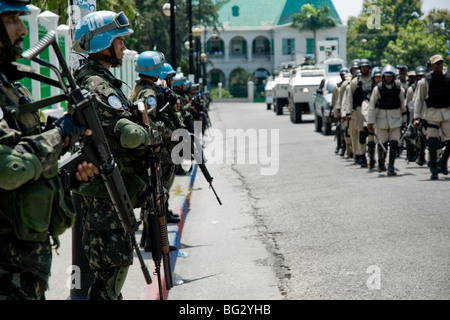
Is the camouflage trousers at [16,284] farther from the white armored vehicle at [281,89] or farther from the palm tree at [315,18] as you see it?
the palm tree at [315,18]

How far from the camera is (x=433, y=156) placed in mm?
11695

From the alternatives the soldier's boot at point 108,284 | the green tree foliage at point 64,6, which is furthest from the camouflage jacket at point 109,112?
the green tree foliage at point 64,6

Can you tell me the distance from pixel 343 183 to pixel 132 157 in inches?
288

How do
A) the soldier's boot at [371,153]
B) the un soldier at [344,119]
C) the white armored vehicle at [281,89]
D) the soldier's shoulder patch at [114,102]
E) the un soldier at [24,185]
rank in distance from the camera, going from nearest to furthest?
the un soldier at [24,185]
the soldier's shoulder patch at [114,102]
the soldier's boot at [371,153]
the un soldier at [344,119]
the white armored vehicle at [281,89]

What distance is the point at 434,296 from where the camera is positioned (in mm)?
5254

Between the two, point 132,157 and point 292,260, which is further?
point 292,260

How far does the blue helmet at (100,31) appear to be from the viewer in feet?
15.0

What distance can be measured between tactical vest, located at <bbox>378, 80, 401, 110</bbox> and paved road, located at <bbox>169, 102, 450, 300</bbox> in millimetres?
1159

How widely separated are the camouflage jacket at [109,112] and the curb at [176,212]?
4.18 feet

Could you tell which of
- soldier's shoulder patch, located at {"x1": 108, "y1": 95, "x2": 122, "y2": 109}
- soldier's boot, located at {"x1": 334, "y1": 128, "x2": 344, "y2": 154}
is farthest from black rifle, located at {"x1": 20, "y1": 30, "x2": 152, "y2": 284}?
soldier's boot, located at {"x1": 334, "y1": 128, "x2": 344, "y2": 154}

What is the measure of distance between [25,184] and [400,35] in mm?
79219

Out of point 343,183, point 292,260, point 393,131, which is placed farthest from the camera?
point 393,131
